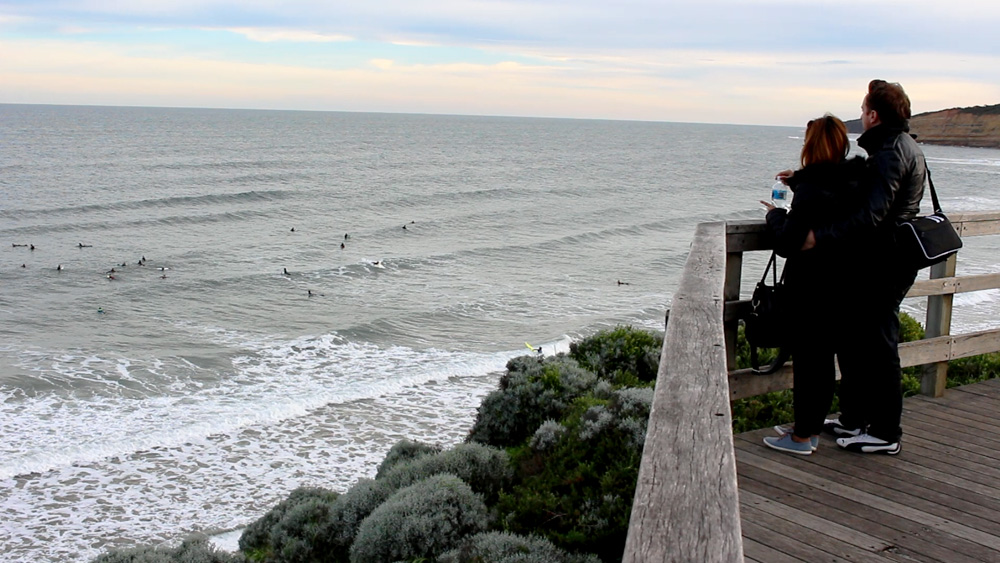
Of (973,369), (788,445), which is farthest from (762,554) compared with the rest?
(973,369)

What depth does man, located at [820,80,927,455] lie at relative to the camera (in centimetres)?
395

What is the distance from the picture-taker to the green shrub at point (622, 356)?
8.01 meters

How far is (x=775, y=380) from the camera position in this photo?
4797 mm

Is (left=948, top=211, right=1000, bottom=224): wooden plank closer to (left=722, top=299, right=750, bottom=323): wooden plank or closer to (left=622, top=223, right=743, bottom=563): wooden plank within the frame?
(left=722, top=299, right=750, bottom=323): wooden plank

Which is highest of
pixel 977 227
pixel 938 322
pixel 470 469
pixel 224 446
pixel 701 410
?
pixel 977 227

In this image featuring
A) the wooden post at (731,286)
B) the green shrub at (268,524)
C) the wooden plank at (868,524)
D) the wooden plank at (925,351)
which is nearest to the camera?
the wooden plank at (868,524)

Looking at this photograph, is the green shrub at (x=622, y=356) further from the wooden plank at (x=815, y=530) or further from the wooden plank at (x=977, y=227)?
the wooden plank at (x=815, y=530)

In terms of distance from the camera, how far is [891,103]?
13.1 ft

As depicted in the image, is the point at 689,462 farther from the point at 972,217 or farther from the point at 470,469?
the point at 972,217

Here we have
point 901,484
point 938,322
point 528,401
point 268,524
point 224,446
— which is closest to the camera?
point 901,484

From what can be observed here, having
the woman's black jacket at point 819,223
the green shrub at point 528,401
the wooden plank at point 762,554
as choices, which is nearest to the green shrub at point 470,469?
the green shrub at point 528,401

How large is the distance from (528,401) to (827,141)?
13.0 feet

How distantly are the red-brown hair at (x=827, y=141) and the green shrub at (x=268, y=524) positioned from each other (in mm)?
4891

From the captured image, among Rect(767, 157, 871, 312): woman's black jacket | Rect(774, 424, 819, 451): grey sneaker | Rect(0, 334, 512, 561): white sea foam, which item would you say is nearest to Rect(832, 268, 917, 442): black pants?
Rect(767, 157, 871, 312): woman's black jacket
